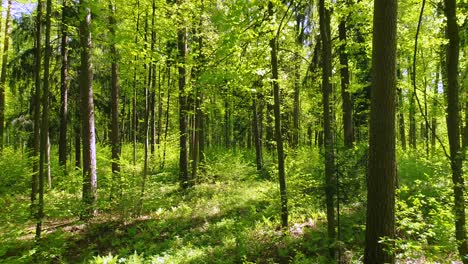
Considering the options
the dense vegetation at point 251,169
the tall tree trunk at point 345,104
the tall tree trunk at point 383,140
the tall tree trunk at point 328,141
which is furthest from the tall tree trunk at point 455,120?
the tall tree trunk at point 345,104

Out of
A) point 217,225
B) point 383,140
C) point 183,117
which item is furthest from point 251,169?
point 383,140

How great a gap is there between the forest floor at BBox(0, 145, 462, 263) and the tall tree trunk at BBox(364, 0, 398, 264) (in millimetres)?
1647

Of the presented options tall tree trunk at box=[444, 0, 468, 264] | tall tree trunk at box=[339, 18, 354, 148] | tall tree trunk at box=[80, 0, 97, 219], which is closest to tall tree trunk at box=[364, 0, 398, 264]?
tall tree trunk at box=[444, 0, 468, 264]

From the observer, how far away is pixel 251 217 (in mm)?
10305

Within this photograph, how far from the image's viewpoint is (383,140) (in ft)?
13.8

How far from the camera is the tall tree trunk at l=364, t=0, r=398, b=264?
164 inches

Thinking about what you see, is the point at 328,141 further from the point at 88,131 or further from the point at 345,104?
the point at 88,131

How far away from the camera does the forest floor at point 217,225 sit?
6805mm

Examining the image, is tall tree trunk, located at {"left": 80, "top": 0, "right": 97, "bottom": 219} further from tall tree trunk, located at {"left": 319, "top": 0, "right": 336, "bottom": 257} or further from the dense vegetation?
tall tree trunk, located at {"left": 319, "top": 0, "right": 336, "bottom": 257}

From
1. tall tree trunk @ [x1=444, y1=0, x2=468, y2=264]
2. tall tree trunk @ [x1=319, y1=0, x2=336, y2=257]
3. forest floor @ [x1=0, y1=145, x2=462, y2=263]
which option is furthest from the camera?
forest floor @ [x1=0, y1=145, x2=462, y2=263]

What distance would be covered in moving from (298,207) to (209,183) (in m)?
5.70

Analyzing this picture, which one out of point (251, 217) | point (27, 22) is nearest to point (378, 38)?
point (251, 217)

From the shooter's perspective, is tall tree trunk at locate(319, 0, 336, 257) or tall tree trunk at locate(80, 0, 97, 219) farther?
tall tree trunk at locate(80, 0, 97, 219)

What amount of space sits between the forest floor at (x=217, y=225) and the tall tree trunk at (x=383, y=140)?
1.65 m
